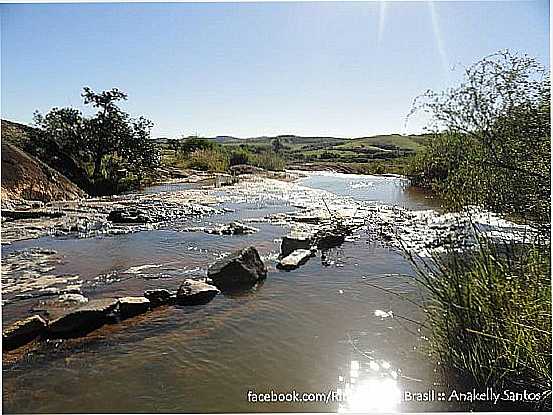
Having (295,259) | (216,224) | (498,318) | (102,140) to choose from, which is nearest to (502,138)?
(498,318)

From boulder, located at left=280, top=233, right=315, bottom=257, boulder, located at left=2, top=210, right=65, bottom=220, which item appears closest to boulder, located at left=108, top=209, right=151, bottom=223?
boulder, located at left=2, top=210, right=65, bottom=220

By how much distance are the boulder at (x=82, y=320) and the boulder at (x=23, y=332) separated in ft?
0.15

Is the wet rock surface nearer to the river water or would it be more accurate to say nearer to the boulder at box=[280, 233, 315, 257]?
the river water

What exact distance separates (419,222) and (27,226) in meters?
2.72

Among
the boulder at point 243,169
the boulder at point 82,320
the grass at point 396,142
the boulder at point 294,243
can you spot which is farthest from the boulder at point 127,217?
the grass at point 396,142

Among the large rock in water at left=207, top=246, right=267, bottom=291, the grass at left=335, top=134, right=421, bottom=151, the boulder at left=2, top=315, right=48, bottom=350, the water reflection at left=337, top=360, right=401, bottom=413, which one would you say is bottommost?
the water reflection at left=337, top=360, right=401, bottom=413

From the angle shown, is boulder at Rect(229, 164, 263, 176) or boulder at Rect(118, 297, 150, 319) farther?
boulder at Rect(229, 164, 263, 176)

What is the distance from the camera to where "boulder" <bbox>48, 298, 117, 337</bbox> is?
7.17 feet

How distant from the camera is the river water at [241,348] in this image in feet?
6.13

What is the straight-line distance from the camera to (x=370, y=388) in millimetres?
1939

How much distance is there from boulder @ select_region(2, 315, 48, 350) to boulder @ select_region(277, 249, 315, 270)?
4.46 feet

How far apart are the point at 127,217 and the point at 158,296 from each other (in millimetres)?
1800

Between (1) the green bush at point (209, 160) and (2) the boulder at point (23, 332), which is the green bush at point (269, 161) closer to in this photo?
(1) the green bush at point (209, 160)

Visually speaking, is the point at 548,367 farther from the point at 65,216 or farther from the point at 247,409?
the point at 65,216
